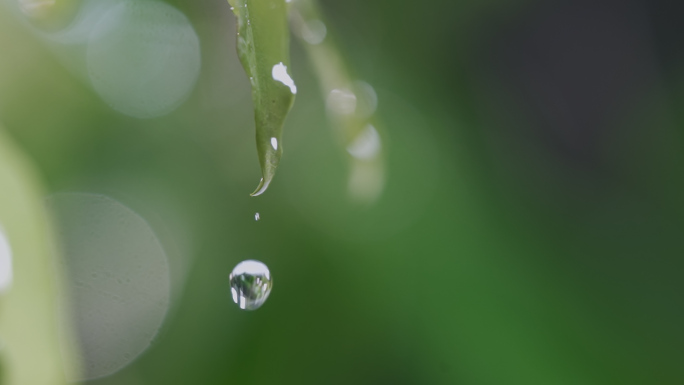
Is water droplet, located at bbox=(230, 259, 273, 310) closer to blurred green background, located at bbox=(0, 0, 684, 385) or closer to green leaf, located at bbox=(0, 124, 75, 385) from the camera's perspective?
green leaf, located at bbox=(0, 124, 75, 385)

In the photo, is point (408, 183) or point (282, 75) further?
point (408, 183)

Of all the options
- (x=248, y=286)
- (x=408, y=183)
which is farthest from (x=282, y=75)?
(x=408, y=183)

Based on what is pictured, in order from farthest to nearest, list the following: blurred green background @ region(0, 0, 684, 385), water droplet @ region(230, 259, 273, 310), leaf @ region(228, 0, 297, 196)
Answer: blurred green background @ region(0, 0, 684, 385) → water droplet @ region(230, 259, 273, 310) → leaf @ region(228, 0, 297, 196)

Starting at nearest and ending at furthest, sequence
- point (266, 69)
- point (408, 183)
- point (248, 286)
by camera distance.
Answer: point (266, 69) → point (248, 286) → point (408, 183)

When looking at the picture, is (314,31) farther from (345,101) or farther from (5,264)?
(5,264)

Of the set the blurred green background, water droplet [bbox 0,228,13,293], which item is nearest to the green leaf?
water droplet [bbox 0,228,13,293]

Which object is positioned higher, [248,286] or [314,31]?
[314,31]

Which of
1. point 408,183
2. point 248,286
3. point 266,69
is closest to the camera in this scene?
point 266,69

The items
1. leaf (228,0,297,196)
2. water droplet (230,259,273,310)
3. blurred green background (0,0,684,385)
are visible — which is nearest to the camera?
leaf (228,0,297,196)
